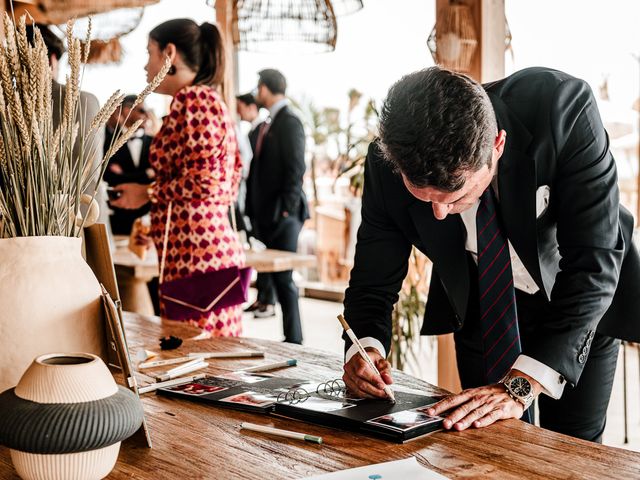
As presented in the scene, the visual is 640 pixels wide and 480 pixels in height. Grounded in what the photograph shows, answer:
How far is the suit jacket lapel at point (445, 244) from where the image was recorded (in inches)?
70.4

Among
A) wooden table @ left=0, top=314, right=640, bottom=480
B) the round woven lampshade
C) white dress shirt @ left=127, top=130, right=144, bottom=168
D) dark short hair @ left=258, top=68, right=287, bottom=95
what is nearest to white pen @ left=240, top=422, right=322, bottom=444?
wooden table @ left=0, top=314, right=640, bottom=480

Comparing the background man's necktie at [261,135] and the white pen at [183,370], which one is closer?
the white pen at [183,370]

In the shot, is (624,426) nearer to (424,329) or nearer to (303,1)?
(424,329)

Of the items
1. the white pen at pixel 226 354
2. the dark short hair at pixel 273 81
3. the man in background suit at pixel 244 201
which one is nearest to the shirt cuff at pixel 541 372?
the white pen at pixel 226 354

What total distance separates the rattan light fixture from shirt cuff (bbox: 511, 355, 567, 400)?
5.78ft

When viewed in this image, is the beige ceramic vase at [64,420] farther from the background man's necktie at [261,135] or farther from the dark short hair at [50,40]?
the background man's necktie at [261,135]

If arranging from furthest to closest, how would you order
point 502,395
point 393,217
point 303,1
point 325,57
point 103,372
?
1. point 325,57
2. point 303,1
3. point 393,217
4. point 502,395
5. point 103,372

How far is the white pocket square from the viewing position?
1.70 metres

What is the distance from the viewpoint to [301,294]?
8.18 metres

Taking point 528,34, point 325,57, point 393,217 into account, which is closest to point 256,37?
point 393,217

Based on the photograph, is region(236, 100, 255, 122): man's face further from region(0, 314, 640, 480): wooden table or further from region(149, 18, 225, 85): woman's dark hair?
region(0, 314, 640, 480): wooden table

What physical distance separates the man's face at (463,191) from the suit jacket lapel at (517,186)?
0.23ft

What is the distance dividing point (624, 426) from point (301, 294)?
4708mm

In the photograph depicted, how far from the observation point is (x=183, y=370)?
170 cm
